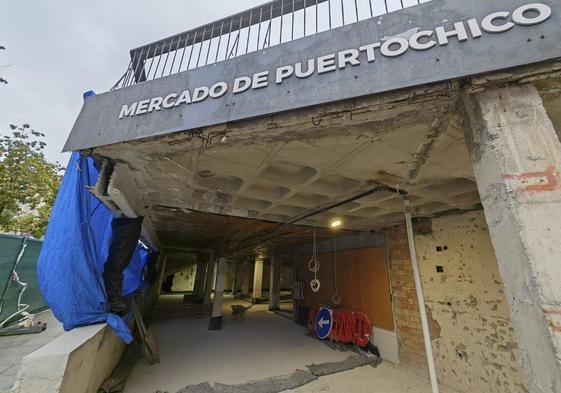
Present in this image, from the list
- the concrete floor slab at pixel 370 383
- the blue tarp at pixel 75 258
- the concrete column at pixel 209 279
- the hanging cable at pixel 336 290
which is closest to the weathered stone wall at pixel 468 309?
the concrete floor slab at pixel 370 383

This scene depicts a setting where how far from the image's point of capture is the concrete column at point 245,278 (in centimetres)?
1468

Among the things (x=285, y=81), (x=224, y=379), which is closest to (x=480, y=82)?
(x=285, y=81)

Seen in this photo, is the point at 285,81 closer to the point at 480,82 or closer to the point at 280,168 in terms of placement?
the point at 280,168

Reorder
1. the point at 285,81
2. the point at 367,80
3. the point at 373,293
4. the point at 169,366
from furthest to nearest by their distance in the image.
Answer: the point at 373,293 < the point at 169,366 < the point at 285,81 < the point at 367,80

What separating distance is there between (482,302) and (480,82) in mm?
3454

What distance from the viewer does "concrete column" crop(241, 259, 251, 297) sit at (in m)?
14.7

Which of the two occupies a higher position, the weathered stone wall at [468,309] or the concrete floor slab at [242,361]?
the weathered stone wall at [468,309]

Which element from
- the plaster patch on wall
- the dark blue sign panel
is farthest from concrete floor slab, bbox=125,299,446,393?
the plaster patch on wall

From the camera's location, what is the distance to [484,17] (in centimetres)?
151

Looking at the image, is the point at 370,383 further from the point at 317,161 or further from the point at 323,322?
the point at 317,161

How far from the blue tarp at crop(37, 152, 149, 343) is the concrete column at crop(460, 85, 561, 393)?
345 cm

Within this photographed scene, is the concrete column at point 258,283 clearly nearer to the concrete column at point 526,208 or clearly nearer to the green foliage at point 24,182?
the green foliage at point 24,182

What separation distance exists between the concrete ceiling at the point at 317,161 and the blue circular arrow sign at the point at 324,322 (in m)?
3.42

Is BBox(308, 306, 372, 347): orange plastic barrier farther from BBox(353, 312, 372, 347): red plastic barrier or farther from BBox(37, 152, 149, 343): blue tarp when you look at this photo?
BBox(37, 152, 149, 343): blue tarp
